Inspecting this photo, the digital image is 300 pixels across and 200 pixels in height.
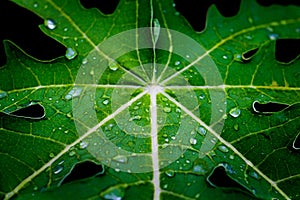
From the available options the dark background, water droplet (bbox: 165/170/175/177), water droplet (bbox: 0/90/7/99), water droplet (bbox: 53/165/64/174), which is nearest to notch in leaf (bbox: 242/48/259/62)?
the dark background

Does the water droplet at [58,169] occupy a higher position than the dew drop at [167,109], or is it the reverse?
the dew drop at [167,109]

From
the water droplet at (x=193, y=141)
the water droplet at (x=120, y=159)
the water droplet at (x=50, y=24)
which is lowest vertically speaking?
the water droplet at (x=120, y=159)

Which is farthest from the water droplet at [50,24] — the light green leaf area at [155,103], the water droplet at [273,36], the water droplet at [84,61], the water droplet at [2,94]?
the water droplet at [273,36]

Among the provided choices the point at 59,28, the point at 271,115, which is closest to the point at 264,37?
the point at 271,115

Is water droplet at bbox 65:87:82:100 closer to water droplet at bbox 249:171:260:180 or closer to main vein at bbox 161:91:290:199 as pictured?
main vein at bbox 161:91:290:199

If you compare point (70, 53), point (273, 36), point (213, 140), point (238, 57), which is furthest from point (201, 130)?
point (70, 53)

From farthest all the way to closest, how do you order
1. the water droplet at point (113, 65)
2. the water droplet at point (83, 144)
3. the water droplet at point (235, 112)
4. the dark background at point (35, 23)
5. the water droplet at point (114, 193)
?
1. the dark background at point (35, 23)
2. the water droplet at point (113, 65)
3. the water droplet at point (235, 112)
4. the water droplet at point (83, 144)
5. the water droplet at point (114, 193)

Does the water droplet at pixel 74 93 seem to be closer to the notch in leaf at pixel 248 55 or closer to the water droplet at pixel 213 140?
the water droplet at pixel 213 140
